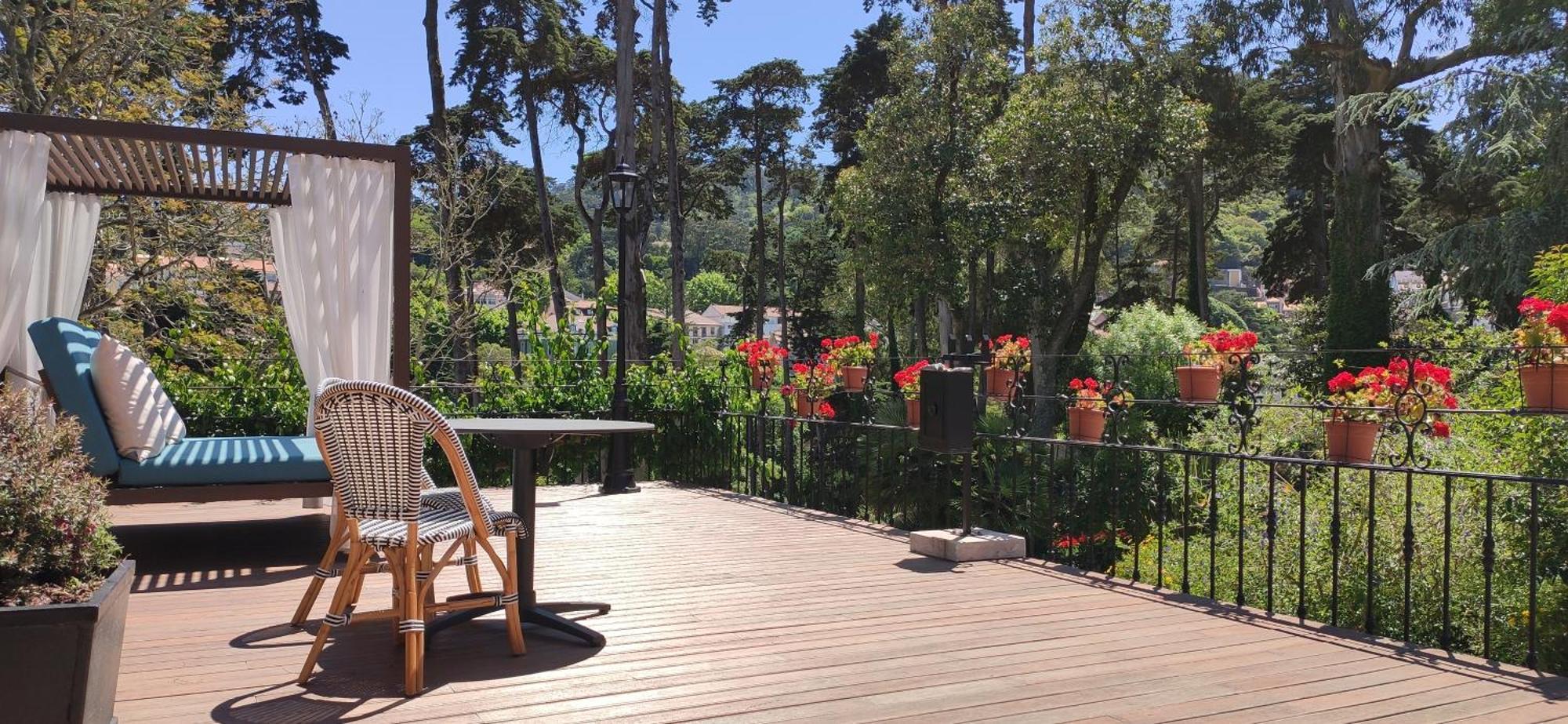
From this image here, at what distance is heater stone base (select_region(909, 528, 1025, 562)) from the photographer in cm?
501

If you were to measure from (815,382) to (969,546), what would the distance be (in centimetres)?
274

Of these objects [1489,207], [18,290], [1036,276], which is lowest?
[18,290]

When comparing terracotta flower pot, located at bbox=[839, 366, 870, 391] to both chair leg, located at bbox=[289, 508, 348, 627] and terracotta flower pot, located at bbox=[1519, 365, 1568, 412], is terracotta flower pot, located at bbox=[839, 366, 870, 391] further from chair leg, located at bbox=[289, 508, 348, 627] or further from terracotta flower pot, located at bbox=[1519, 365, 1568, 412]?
chair leg, located at bbox=[289, 508, 348, 627]

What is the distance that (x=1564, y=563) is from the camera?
4.54 meters

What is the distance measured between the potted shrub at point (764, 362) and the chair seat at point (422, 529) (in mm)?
4848

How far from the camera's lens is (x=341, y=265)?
5445 mm

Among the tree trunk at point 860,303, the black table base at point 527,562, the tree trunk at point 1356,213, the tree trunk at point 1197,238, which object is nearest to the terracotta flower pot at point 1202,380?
the black table base at point 527,562

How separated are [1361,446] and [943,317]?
18698 millimetres

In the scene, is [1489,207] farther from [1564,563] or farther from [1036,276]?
[1564,563]

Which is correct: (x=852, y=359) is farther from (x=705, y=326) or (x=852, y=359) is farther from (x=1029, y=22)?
(x=705, y=326)

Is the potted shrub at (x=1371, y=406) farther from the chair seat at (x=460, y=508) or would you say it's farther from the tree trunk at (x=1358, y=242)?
the tree trunk at (x=1358, y=242)

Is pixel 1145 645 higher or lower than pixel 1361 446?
lower

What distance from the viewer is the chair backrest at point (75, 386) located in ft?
15.0

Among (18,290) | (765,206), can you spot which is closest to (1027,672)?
(18,290)
